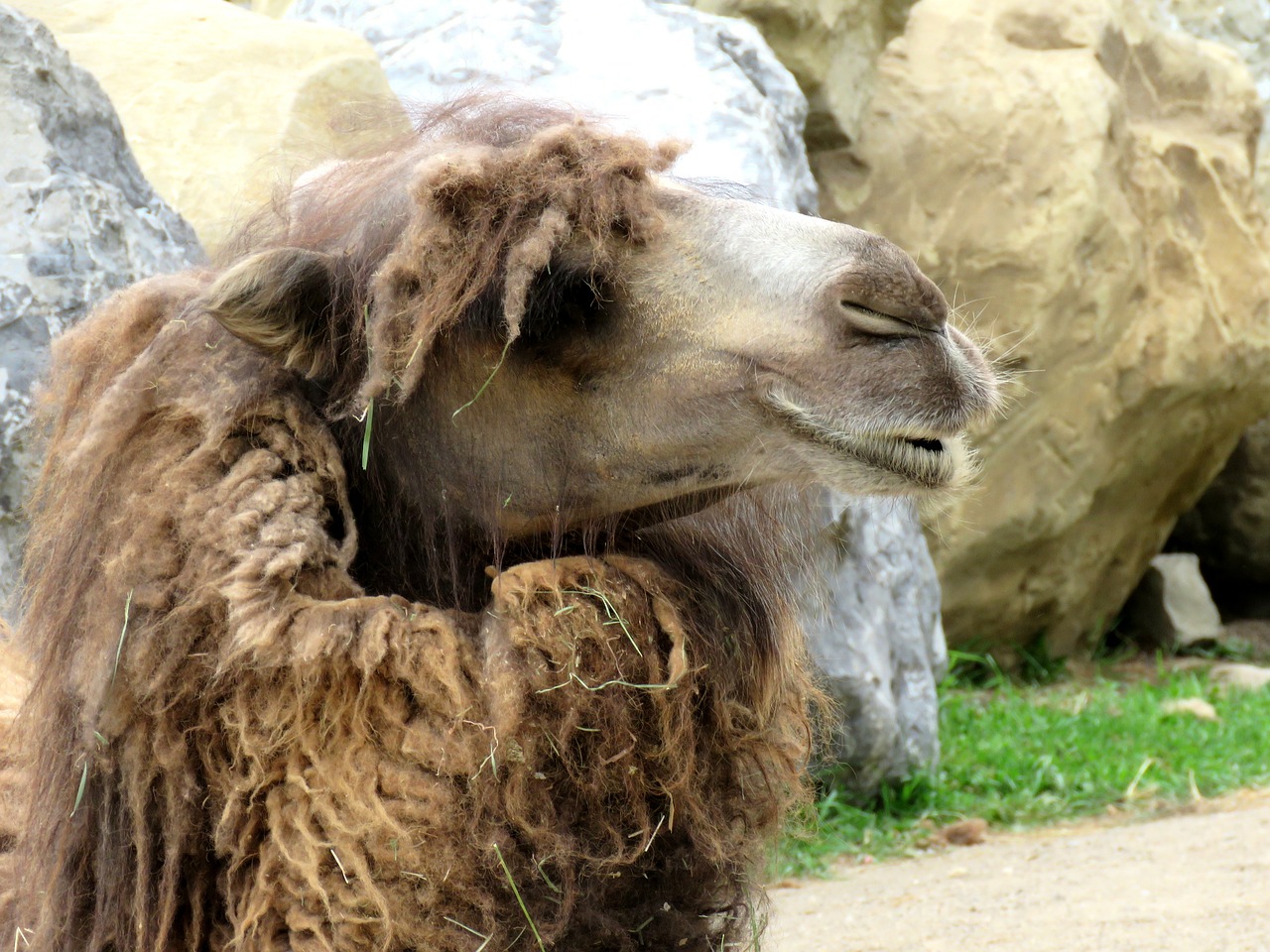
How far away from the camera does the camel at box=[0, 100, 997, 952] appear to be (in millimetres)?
2082

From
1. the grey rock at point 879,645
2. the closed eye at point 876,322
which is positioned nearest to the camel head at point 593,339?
the closed eye at point 876,322

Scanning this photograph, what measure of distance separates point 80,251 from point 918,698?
3.58 m

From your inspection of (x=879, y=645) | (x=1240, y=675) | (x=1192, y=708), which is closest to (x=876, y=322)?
(x=879, y=645)

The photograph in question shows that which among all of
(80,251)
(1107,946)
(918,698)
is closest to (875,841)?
(918,698)

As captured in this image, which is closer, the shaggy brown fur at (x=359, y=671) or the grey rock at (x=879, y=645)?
the shaggy brown fur at (x=359, y=671)

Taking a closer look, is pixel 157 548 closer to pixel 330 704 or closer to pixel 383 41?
pixel 330 704

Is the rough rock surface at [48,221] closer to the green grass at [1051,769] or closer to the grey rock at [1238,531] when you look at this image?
the green grass at [1051,769]

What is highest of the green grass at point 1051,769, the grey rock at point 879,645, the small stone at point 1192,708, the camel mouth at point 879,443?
the camel mouth at point 879,443

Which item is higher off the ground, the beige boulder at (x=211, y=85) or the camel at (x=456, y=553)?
the camel at (x=456, y=553)

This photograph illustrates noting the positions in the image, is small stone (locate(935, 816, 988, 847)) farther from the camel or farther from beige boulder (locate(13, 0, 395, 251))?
beige boulder (locate(13, 0, 395, 251))

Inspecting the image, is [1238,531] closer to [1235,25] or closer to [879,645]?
[1235,25]

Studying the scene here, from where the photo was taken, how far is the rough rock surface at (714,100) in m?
5.36

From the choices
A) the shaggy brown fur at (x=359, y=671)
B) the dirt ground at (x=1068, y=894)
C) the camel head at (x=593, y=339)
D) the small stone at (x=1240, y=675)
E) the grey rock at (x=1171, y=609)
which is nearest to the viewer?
the shaggy brown fur at (x=359, y=671)

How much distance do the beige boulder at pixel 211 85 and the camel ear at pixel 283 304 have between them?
195 cm
